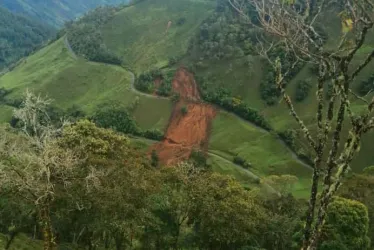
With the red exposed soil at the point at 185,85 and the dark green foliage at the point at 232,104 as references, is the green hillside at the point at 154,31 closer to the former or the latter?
the red exposed soil at the point at 185,85

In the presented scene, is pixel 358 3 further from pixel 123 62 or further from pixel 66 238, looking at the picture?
pixel 123 62

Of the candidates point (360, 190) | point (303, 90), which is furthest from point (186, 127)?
point (360, 190)

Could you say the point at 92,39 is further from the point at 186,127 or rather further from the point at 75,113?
the point at 186,127

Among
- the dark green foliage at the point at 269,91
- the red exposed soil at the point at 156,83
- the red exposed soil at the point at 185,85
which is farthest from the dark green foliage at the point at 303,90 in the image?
the red exposed soil at the point at 156,83

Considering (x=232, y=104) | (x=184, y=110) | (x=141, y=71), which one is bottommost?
(x=184, y=110)

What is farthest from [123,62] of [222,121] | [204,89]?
[222,121]
